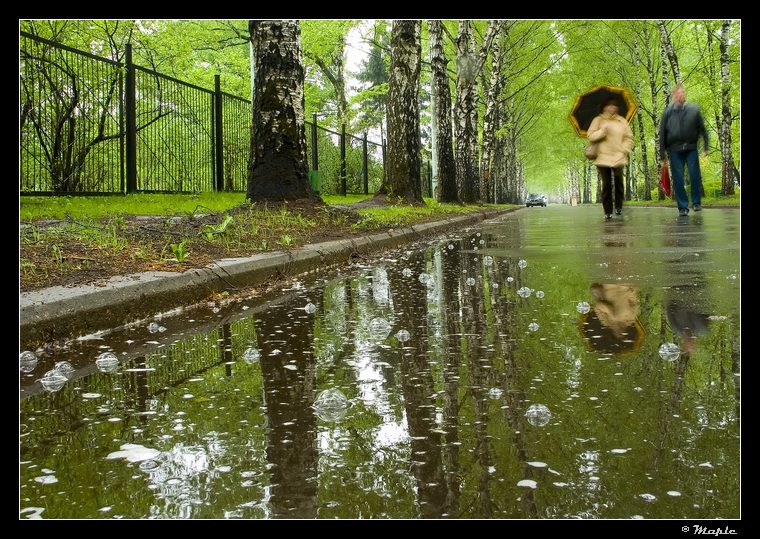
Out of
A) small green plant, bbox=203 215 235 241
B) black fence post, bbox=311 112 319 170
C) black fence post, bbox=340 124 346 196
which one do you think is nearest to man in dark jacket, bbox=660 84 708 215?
small green plant, bbox=203 215 235 241

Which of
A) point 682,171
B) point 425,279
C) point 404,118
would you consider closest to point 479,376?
point 425,279

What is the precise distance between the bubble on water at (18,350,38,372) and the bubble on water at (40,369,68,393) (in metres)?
0.17

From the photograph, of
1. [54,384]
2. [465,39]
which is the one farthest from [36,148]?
[465,39]

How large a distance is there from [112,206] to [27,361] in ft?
24.5

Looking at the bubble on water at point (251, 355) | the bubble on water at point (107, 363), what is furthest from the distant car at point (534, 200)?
the bubble on water at point (107, 363)

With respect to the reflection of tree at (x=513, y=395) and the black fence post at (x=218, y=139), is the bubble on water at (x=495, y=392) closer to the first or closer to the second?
the reflection of tree at (x=513, y=395)

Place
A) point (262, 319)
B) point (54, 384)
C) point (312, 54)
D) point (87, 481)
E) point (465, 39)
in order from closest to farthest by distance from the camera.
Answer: point (87, 481), point (54, 384), point (262, 319), point (465, 39), point (312, 54)

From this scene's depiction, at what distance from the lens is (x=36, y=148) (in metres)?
10.1

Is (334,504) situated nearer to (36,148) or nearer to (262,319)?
(262,319)

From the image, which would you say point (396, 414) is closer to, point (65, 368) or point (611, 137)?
point (65, 368)

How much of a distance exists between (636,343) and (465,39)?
21.3 m

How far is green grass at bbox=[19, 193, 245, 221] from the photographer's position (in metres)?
8.34

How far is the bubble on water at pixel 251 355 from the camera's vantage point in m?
3.08

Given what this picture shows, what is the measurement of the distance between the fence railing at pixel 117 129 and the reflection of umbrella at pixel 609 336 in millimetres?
6946
